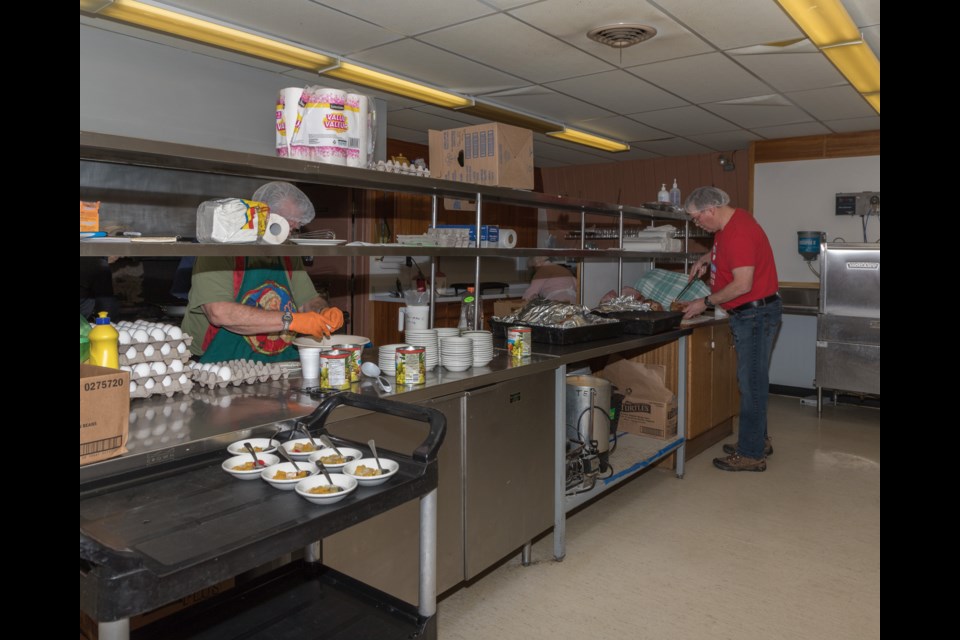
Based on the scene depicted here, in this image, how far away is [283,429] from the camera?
1.88 m

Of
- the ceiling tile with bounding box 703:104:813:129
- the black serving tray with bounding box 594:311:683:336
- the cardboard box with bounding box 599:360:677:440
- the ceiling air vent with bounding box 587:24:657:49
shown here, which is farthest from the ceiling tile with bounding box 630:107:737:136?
the cardboard box with bounding box 599:360:677:440

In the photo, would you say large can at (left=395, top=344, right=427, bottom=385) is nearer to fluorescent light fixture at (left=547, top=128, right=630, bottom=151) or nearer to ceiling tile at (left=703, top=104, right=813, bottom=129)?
ceiling tile at (left=703, top=104, right=813, bottom=129)

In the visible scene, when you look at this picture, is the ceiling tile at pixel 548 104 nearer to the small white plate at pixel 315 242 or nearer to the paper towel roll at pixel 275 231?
the small white plate at pixel 315 242

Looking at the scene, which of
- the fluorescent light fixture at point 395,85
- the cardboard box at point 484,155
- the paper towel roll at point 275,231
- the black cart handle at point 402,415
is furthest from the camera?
the fluorescent light fixture at point 395,85

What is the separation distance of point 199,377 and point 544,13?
8.47ft

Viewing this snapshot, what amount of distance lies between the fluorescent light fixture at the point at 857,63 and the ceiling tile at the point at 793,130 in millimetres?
1362

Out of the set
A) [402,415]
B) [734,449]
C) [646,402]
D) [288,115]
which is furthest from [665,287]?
[402,415]

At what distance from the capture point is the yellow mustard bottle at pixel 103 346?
5.80ft

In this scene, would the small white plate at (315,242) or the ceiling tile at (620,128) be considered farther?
the ceiling tile at (620,128)

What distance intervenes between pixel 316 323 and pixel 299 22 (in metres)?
2.13

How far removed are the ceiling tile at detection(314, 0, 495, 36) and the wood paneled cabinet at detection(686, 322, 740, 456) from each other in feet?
7.64

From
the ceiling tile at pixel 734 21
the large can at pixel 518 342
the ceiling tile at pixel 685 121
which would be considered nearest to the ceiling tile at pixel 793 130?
the ceiling tile at pixel 685 121

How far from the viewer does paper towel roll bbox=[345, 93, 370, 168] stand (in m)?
2.28

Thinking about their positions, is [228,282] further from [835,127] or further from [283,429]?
[835,127]
